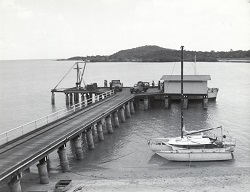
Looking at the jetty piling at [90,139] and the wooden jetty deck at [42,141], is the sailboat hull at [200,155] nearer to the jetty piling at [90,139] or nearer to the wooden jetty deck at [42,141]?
the jetty piling at [90,139]

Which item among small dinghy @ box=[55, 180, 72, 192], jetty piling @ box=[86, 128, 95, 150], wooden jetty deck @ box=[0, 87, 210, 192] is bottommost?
small dinghy @ box=[55, 180, 72, 192]

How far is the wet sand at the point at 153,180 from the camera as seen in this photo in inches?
994

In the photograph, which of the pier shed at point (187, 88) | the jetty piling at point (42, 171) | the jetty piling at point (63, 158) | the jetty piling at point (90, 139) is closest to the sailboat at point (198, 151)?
the jetty piling at point (90, 139)

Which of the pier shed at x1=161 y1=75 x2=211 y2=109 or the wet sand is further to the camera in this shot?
the pier shed at x1=161 y1=75 x2=211 y2=109

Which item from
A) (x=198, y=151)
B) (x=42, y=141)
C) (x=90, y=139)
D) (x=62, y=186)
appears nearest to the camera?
(x=62, y=186)

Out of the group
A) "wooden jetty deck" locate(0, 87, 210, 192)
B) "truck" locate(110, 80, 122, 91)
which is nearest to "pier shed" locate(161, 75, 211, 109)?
"truck" locate(110, 80, 122, 91)

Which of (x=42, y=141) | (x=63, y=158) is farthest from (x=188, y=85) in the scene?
(x=42, y=141)

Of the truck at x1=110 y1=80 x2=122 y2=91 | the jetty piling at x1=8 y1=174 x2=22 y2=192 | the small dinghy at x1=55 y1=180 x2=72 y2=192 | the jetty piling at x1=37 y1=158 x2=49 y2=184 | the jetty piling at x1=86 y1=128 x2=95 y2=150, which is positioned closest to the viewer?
the jetty piling at x1=8 y1=174 x2=22 y2=192

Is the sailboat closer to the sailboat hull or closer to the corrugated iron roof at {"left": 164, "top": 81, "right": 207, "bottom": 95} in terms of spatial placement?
the sailboat hull

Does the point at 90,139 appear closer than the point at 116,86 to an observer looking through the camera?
Yes

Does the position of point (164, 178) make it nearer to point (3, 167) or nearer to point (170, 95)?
point (3, 167)

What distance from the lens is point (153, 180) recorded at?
88.3 feet

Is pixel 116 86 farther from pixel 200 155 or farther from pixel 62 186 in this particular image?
pixel 62 186

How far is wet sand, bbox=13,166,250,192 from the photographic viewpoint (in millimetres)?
25250
